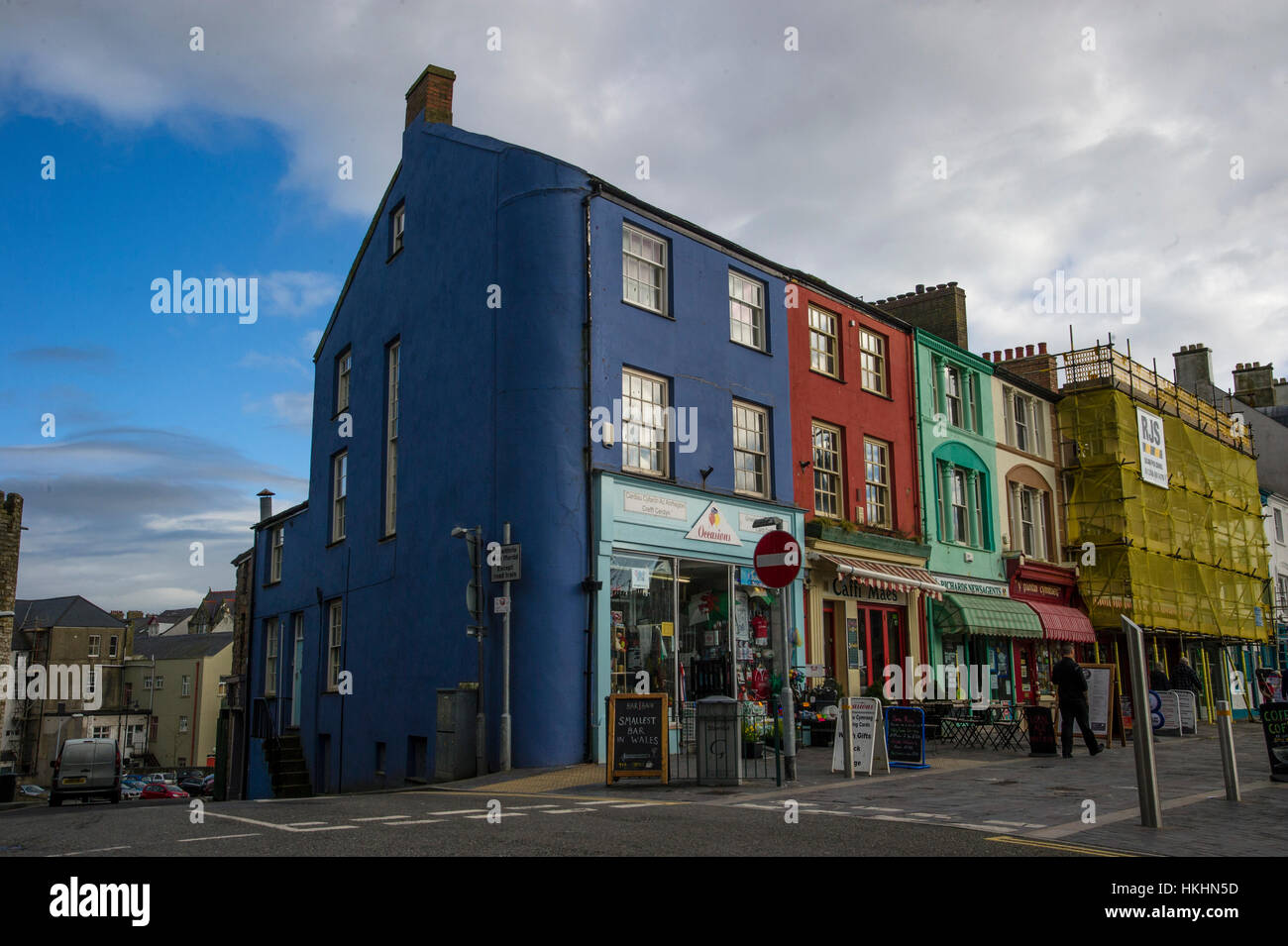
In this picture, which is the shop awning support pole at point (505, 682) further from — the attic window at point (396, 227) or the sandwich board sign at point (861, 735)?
the attic window at point (396, 227)

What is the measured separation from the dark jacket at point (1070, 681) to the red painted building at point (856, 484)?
4.73 metres

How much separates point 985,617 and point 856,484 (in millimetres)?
5497

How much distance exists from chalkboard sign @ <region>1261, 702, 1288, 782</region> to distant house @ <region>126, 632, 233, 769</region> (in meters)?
77.5

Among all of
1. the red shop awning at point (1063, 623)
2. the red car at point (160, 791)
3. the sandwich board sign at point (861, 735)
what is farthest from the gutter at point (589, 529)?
the red car at point (160, 791)

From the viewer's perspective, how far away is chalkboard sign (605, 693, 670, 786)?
504 inches

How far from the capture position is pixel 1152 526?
1335 inches

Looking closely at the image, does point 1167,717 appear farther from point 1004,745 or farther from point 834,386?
point 834,386

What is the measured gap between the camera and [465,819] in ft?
31.8

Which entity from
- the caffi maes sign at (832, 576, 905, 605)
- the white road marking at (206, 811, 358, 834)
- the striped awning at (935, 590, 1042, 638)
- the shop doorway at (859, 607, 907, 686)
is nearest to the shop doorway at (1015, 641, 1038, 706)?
the striped awning at (935, 590, 1042, 638)

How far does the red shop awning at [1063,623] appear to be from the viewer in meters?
28.7

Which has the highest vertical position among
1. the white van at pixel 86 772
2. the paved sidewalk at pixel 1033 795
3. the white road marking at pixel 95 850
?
the white road marking at pixel 95 850
